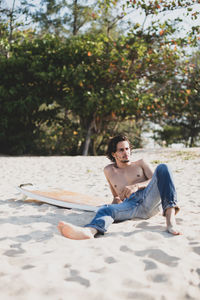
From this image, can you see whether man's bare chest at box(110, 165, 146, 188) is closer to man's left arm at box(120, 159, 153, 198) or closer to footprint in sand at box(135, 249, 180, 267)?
man's left arm at box(120, 159, 153, 198)

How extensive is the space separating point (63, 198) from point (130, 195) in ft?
4.34

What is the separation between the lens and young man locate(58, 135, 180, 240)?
2.79 metres

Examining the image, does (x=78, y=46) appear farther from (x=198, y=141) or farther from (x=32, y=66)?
(x=198, y=141)

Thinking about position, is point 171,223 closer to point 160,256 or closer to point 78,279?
point 160,256

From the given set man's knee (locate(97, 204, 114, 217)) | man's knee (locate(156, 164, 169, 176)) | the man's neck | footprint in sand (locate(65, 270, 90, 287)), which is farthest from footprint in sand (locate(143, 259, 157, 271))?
the man's neck

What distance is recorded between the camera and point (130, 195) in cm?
320

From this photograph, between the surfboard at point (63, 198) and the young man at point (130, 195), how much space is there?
1.86ft

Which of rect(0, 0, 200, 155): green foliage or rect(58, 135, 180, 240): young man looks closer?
rect(58, 135, 180, 240): young man

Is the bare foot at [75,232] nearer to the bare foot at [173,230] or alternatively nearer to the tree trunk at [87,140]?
the bare foot at [173,230]

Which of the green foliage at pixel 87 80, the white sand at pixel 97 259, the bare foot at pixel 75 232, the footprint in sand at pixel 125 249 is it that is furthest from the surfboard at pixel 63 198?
the green foliage at pixel 87 80

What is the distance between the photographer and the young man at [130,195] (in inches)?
110

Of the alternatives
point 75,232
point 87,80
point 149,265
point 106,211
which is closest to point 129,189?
point 106,211

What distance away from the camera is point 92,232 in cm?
274

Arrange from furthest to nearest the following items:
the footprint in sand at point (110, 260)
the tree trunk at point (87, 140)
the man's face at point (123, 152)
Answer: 1. the tree trunk at point (87, 140)
2. the man's face at point (123, 152)
3. the footprint in sand at point (110, 260)
